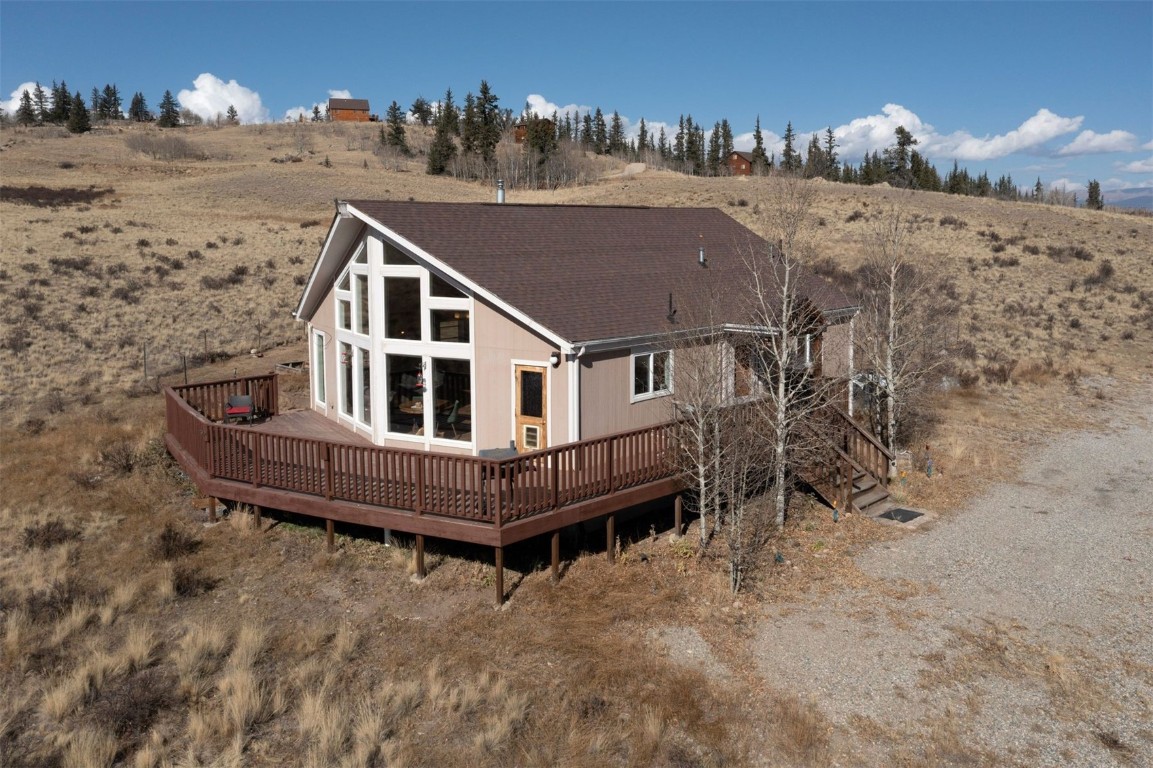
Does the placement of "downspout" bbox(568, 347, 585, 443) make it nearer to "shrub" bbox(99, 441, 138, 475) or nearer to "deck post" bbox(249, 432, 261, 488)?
"deck post" bbox(249, 432, 261, 488)

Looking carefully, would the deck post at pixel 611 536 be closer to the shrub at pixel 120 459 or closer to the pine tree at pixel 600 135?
the shrub at pixel 120 459

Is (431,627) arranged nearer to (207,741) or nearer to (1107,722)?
(207,741)

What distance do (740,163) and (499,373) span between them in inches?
3983

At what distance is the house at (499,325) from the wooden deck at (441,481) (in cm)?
92

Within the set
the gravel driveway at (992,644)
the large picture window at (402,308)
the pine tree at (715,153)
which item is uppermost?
the pine tree at (715,153)

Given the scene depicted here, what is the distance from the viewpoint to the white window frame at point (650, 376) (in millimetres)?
13383

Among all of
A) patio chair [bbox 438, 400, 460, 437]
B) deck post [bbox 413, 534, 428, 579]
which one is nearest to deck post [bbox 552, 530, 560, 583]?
deck post [bbox 413, 534, 428, 579]

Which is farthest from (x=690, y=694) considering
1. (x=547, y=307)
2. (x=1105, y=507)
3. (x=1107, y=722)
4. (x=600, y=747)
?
(x=1105, y=507)

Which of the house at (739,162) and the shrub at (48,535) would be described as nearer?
the shrub at (48,535)

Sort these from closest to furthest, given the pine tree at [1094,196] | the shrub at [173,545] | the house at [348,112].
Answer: the shrub at [173,545], the pine tree at [1094,196], the house at [348,112]

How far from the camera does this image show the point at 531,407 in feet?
42.6

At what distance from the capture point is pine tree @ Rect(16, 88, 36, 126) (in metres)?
116

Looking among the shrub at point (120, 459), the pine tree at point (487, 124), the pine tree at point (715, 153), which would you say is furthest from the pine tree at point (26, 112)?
the shrub at point (120, 459)

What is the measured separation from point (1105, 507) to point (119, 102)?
588 ft
